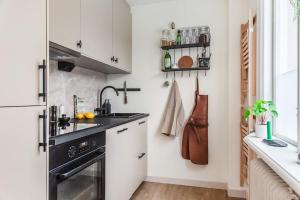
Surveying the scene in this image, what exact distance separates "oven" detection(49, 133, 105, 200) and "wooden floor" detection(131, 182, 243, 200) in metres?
0.94

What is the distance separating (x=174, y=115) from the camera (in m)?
2.74

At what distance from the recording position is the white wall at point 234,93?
253 centimetres

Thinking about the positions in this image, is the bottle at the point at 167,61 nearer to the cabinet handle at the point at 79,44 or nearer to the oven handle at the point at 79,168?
the cabinet handle at the point at 79,44

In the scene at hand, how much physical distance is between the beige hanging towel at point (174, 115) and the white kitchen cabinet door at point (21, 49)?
1.89 metres

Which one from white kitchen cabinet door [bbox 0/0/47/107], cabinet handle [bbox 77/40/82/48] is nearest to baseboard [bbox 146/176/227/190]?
cabinet handle [bbox 77/40/82/48]

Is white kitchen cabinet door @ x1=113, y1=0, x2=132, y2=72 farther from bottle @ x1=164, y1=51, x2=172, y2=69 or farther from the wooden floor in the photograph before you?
the wooden floor

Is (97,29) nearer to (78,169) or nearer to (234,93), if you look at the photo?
(78,169)

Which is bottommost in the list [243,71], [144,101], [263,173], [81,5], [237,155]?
[237,155]

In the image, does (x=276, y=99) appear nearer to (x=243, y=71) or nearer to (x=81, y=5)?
(x=243, y=71)

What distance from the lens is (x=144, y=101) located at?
296 cm

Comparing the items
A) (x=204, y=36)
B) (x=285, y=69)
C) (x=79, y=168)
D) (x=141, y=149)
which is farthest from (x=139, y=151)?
(x=285, y=69)

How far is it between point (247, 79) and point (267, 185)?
1311 mm

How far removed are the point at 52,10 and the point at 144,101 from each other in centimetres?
174

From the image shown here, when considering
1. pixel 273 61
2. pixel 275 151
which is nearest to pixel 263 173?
pixel 275 151
